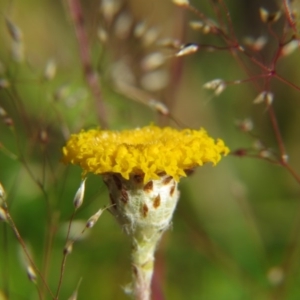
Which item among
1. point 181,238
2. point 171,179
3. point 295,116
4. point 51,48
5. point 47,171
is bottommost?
point 171,179

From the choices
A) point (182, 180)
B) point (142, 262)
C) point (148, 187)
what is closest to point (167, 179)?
point (148, 187)

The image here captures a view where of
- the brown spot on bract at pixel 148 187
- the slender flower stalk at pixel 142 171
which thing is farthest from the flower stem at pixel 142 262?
the brown spot on bract at pixel 148 187

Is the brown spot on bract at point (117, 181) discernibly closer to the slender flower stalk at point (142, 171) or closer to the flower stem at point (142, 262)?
the slender flower stalk at point (142, 171)

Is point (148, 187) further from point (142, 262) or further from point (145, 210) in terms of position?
point (142, 262)

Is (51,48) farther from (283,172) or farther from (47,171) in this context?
(283,172)

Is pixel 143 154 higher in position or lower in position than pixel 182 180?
lower

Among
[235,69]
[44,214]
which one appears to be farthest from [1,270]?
[235,69]
